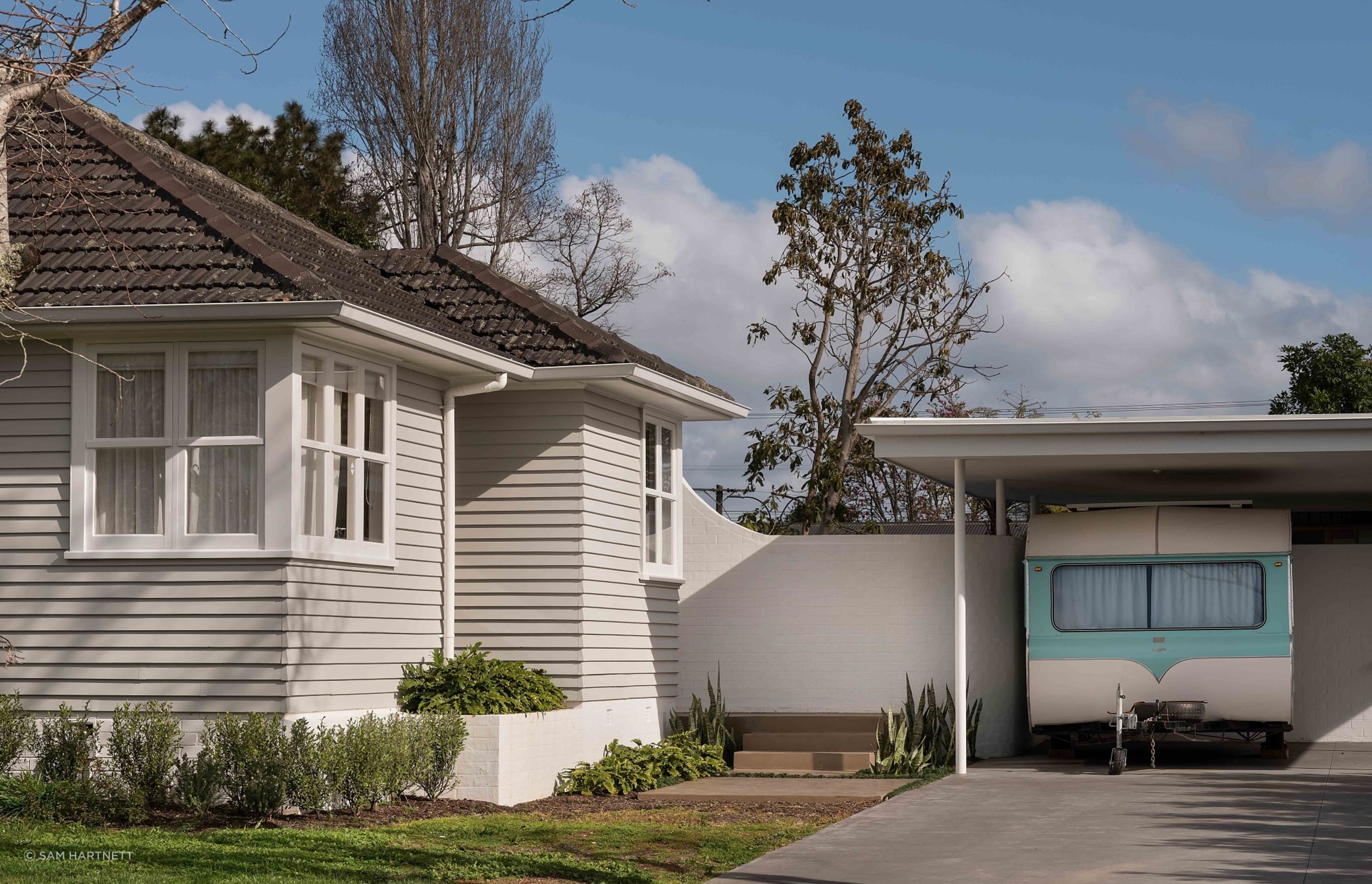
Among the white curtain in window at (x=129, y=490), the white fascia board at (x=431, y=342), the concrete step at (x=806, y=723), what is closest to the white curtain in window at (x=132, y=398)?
the white curtain in window at (x=129, y=490)

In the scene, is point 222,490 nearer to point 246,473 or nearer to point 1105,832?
point 246,473

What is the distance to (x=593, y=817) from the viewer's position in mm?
12445

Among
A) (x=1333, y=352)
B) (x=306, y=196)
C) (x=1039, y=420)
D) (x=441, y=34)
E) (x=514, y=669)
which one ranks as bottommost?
(x=514, y=669)

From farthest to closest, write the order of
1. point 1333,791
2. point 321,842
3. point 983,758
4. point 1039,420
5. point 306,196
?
point 306,196 < point 983,758 < point 1039,420 < point 1333,791 < point 321,842

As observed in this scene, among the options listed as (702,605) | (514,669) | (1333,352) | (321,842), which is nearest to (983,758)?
(702,605)

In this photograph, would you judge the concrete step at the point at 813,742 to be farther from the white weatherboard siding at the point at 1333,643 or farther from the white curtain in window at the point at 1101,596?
the white weatherboard siding at the point at 1333,643

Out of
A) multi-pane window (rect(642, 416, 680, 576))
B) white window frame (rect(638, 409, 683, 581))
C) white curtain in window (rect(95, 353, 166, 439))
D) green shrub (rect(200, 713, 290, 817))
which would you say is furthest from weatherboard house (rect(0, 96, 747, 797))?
multi-pane window (rect(642, 416, 680, 576))

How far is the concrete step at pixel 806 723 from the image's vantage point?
16.7 meters

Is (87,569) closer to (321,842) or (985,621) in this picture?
(321,842)

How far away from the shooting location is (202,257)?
12289 mm

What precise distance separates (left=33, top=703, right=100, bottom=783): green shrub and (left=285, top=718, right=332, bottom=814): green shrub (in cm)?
150

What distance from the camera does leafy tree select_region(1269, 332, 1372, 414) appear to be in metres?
32.1

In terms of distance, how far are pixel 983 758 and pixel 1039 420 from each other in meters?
4.57

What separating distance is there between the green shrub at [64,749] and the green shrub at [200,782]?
70 cm
